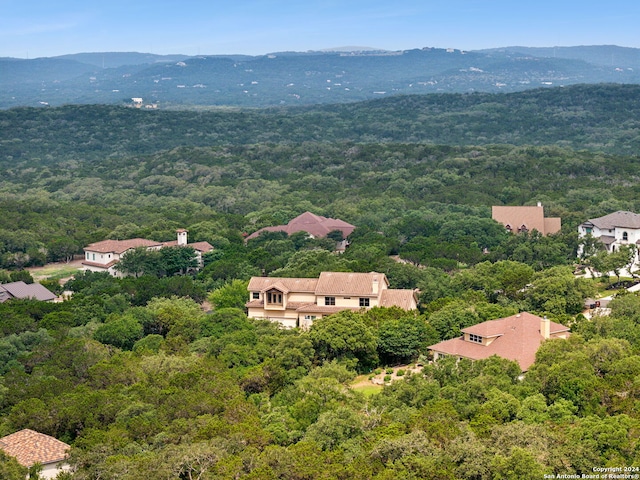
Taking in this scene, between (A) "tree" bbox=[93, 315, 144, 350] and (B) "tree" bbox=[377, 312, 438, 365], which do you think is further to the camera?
(A) "tree" bbox=[93, 315, 144, 350]

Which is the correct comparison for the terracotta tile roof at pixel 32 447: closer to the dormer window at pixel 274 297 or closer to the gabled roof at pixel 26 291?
the dormer window at pixel 274 297

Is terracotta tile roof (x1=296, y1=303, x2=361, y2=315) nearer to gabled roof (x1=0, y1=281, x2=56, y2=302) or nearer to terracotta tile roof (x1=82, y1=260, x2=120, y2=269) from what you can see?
gabled roof (x1=0, y1=281, x2=56, y2=302)

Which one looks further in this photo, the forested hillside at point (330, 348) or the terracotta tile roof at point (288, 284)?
the terracotta tile roof at point (288, 284)

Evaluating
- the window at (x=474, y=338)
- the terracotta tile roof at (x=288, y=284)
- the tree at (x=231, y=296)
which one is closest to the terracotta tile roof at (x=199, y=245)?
the tree at (x=231, y=296)

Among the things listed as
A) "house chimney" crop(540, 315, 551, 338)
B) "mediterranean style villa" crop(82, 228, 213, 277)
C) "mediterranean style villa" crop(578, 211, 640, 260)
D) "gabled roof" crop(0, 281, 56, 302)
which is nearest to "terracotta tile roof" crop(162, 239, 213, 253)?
"mediterranean style villa" crop(82, 228, 213, 277)

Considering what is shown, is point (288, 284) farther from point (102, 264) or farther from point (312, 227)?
point (312, 227)

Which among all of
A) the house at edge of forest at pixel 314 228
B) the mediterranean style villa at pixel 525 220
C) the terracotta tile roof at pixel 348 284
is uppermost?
the terracotta tile roof at pixel 348 284

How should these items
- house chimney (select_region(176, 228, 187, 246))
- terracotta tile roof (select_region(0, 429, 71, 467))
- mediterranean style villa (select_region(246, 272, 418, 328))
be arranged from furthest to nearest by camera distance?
house chimney (select_region(176, 228, 187, 246)), mediterranean style villa (select_region(246, 272, 418, 328)), terracotta tile roof (select_region(0, 429, 71, 467))
